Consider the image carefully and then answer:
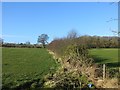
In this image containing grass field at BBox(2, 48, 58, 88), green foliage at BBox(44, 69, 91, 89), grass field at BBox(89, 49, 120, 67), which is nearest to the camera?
green foliage at BBox(44, 69, 91, 89)

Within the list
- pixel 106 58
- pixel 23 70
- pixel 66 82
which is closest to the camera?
pixel 66 82

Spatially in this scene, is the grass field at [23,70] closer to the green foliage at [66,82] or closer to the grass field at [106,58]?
the green foliage at [66,82]

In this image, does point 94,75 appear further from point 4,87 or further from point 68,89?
point 4,87

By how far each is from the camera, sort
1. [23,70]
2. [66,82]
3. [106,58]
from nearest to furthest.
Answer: [66,82] < [23,70] < [106,58]

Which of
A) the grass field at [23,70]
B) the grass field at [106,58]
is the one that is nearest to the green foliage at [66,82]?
the grass field at [23,70]

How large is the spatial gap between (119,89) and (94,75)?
140 inches

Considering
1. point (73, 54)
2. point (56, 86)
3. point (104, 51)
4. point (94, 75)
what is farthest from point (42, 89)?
point (104, 51)

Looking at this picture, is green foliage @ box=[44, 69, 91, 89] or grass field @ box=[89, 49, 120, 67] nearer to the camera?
green foliage @ box=[44, 69, 91, 89]

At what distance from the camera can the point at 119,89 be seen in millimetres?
12812

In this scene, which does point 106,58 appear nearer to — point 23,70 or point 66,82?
point 23,70

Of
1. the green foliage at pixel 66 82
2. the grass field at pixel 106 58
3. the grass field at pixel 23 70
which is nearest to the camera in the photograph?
the green foliage at pixel 66 82

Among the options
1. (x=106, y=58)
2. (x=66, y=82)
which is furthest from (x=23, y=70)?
(x=106, y=58)

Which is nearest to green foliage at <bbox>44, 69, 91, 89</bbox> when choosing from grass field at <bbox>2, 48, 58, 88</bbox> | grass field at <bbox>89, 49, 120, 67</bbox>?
grass field at <bbox>2, 48, 58, 88</bbox>

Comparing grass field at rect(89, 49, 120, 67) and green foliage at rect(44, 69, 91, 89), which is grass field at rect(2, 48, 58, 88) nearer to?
green foliage at rect(44, 69, 91, 89)
